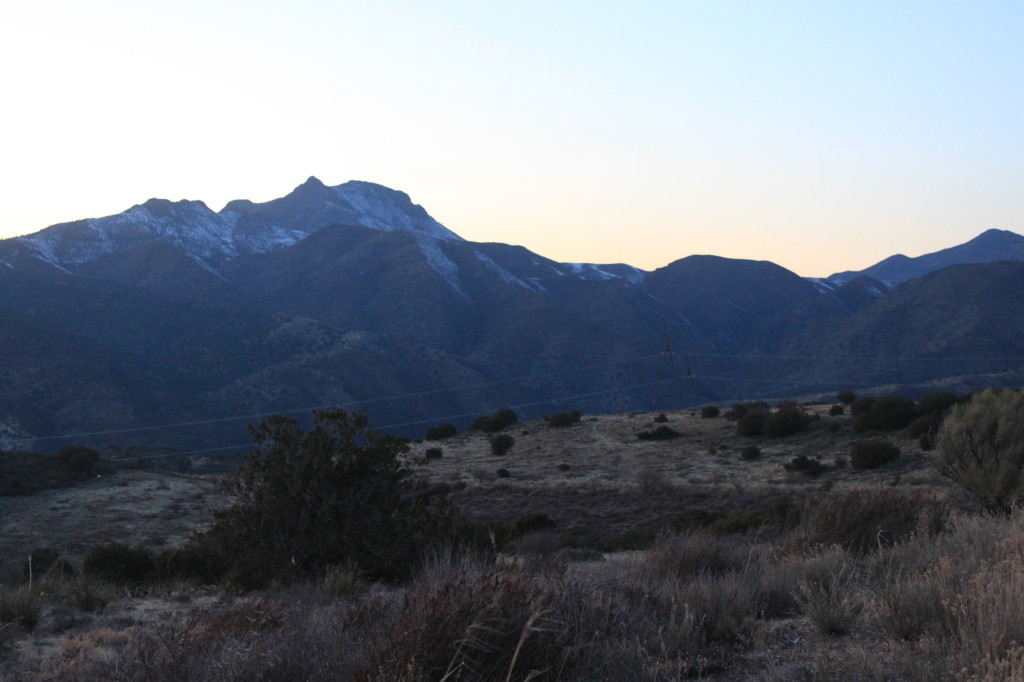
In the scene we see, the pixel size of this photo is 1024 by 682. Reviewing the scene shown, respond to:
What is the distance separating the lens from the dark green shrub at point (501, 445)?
4237 cm

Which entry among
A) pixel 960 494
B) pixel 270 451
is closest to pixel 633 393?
pixel 960 494

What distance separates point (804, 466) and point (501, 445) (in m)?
17.2

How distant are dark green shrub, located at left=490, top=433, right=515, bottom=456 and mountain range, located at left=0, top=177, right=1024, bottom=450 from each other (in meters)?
32.9

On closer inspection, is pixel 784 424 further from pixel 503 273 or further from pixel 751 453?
pixel 503 273

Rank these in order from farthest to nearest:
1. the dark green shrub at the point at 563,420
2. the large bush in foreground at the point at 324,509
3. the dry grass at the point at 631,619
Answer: the dark green shrub at the point at 563,420 → the large bush in foreground at the point at 324,509 → the dry grass at the point at 631,619

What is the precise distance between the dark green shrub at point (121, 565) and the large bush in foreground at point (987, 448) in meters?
14.7

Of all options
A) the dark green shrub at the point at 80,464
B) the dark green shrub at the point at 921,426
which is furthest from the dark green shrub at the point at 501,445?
the dark green shrub at the point at 921,426

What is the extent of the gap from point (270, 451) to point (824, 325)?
109642mm

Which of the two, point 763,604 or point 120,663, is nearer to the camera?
point 120,663

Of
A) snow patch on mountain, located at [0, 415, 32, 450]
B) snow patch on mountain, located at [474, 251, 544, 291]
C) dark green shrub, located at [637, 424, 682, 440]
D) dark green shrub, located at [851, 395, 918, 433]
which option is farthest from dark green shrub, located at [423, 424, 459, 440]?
snow patch on mountain, located at [474, 251, 544, 291]

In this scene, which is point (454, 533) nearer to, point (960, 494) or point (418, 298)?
→ point (960, 494)

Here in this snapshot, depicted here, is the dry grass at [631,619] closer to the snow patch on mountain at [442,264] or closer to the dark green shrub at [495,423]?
the dark green shrub at [495,423]

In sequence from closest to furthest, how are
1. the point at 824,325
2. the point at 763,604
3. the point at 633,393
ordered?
the point at 763,604, the point at 633,393, the point at 824,325

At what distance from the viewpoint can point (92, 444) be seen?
6284 cm
